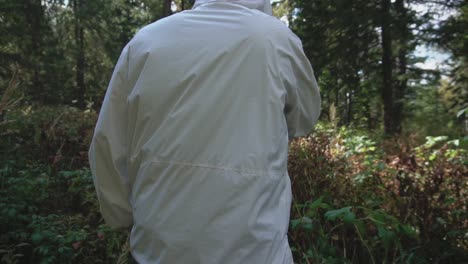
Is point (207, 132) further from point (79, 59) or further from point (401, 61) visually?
point (79, 59)

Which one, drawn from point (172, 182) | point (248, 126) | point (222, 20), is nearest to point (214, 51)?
point (222, 20)

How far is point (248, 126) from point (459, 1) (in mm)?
10557

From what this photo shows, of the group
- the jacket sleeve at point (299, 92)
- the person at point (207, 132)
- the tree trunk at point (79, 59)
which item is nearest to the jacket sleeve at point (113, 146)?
the person at point (207, 132)

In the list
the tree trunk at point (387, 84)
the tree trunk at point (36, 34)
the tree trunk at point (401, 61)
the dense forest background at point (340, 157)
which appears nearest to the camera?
Result: the dense forest background at point (340, 157)

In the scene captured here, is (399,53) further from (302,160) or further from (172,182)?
(172,182)

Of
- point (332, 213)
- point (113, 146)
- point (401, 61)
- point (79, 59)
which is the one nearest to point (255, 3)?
point (113, 146)

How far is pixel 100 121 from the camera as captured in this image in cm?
163

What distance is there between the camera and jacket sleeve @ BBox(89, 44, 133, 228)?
1.61 metres

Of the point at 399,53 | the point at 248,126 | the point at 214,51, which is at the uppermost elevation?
the point at 214,51

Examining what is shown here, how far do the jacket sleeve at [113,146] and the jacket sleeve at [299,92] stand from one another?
2.06ft

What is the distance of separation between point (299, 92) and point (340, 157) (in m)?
3.24

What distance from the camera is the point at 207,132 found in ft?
4.63

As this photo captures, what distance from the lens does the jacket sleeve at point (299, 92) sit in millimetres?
1572

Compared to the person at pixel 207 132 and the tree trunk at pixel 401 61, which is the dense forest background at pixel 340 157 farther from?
the person at pixel 207 132
